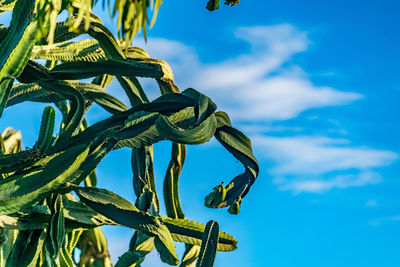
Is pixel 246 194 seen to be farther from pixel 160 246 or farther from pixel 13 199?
pixel 13 199

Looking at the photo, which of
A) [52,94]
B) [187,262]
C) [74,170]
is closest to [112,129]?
[74,170]

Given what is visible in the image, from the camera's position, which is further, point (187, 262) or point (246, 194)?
point (187, 262)

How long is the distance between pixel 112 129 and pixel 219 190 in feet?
2.88

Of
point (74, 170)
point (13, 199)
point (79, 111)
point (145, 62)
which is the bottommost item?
point (13, 199)

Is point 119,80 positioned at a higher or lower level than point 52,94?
higher

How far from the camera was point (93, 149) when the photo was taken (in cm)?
442

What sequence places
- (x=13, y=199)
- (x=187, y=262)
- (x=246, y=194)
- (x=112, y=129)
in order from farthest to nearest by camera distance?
(x=187, y=262) < (x=246, y=194) < (x=112, y=129) < (x=13, y=199)

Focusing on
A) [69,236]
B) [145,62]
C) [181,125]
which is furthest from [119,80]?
[69,236]

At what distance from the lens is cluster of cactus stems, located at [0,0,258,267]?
4.21 metres

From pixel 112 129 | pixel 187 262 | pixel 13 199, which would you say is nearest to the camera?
pixel 13 199

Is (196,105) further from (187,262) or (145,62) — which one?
(187,262)

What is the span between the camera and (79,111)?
506cm

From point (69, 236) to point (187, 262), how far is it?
3.55ft

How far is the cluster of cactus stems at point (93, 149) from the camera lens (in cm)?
421
